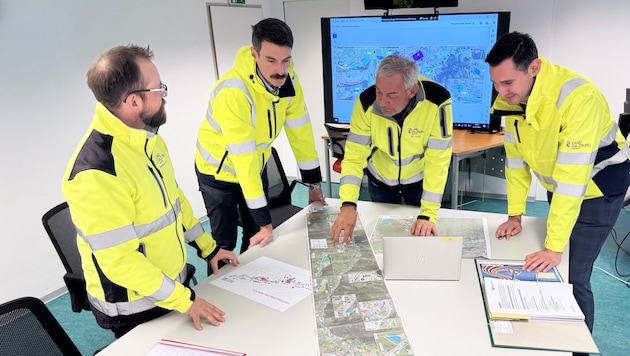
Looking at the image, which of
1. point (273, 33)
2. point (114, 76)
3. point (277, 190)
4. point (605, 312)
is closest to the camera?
point (114, 76)

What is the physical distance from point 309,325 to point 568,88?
1230mm

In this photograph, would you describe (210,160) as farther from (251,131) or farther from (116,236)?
(116,236)

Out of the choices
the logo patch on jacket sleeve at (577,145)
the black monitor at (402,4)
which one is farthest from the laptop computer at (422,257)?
the black monitor at (402,4)

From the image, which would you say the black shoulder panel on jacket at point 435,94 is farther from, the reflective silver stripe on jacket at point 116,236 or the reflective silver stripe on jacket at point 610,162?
the reflective silver stripe on jacket at point 116,236

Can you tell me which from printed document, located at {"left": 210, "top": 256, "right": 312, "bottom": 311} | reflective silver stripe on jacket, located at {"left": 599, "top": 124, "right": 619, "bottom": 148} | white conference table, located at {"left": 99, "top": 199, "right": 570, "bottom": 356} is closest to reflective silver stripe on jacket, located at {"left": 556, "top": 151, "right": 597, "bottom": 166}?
reflective silver stripe on jacket, located at {"left": 599, "top": 124, "right": 619, "bottom": 148}

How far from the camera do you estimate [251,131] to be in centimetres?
190

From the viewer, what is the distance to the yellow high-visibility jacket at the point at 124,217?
48.5 inches

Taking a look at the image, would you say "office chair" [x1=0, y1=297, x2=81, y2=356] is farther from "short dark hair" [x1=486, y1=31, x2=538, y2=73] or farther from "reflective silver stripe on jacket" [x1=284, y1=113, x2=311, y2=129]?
"short dark hair" [x1=486, y1=31, x2=538, y2=73]

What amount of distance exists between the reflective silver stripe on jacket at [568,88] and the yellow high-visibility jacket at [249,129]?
1127 mm

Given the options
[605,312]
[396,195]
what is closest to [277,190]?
[396,195]

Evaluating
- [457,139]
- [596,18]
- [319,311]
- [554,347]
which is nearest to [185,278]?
[319,311]

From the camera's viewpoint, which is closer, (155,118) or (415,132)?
(155,118)

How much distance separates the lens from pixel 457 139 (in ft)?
12.3

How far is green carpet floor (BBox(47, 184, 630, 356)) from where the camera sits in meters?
2.36
